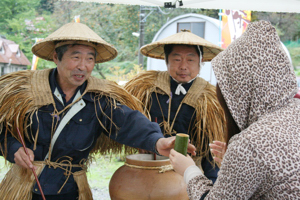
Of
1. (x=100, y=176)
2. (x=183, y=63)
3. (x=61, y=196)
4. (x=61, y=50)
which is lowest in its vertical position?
(x=100, y=176)

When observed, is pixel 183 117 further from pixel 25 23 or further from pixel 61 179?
pixel 25 23

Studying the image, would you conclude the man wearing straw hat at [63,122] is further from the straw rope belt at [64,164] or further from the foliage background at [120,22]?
the foliage background at [120,22]

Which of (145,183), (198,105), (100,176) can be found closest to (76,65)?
(145,183)

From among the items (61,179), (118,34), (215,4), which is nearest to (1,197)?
(61,179)

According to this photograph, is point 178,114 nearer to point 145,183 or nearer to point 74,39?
point 145,183

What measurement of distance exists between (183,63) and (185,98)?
30 centimetres

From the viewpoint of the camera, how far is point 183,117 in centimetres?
262

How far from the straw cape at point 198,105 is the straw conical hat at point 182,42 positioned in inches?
12.5

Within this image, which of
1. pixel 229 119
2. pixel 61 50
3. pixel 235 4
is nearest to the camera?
pixel 229 119

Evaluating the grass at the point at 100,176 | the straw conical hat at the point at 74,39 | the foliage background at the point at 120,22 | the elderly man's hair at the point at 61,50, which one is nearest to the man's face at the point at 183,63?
the straw conical hat at the point at 74,39

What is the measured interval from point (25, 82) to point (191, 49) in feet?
4.48

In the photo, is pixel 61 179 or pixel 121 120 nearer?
Result: pixel 61 179

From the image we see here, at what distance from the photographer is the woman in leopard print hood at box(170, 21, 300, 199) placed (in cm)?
118

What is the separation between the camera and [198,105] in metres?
2.61
